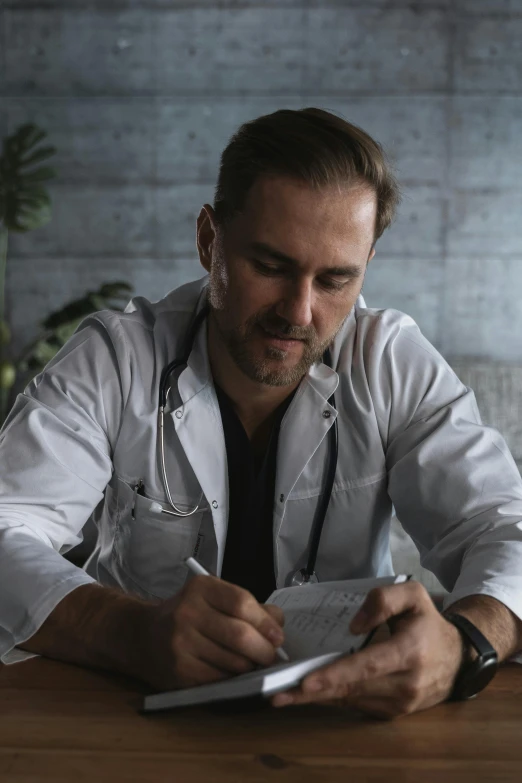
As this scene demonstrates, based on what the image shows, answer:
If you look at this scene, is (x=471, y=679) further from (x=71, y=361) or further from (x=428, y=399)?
(x=71, y=361)

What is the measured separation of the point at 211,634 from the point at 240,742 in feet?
0.41

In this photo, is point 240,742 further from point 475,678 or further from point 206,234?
point 206,234

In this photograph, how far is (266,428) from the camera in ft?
5.80

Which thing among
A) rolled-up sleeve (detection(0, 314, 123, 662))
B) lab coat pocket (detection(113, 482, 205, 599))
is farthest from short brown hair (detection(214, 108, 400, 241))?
lab coat pocket (detection(113, 482, 205, 599))

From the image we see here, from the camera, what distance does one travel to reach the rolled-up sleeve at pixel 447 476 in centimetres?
133

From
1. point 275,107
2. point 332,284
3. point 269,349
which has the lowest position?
point 269,349

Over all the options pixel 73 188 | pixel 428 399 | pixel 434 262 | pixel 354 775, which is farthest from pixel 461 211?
pixel 354 775

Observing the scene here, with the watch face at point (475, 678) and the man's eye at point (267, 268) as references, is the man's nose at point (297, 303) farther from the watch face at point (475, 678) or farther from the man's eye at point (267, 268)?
the watch face at point (475, 678)

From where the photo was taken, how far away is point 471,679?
3.50 ft

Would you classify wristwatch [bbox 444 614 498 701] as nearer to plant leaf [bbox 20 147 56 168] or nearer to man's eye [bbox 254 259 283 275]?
man's eye [bbox 254 259 283 275]

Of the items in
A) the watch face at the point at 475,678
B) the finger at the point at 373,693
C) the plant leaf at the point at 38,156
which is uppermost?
the plant leaf at the point at 38,156

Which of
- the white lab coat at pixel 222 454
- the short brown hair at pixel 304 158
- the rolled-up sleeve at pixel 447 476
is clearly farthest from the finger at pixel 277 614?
the short brown hair at pixel 304 158

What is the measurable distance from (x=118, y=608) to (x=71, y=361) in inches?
25.1

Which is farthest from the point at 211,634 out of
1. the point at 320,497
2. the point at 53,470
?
the point at 320,497
